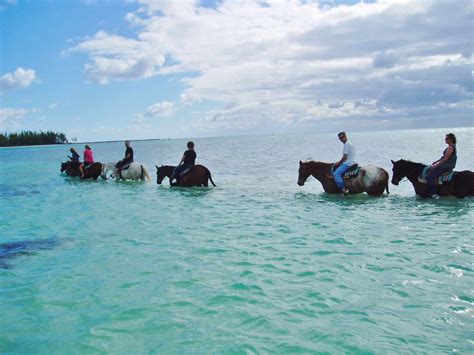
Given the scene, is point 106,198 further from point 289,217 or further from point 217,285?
point 217,285

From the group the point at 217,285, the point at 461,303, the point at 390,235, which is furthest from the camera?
the point at 390,235

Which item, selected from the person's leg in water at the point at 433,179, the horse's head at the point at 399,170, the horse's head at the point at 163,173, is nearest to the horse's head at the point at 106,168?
the horse's head at the point at 163,173

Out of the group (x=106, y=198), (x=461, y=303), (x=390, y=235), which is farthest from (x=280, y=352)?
(x=106, y=198)

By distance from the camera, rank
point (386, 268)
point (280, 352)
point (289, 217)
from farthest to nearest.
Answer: point (289, 217), point (386, 268), point (280, 352)

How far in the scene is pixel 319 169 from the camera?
16906 millimetres

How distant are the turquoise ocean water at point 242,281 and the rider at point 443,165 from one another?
134 centimetres

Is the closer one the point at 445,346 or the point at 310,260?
the point at 445,346

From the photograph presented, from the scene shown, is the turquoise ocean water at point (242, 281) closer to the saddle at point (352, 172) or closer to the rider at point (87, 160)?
the saddle at point (352, 172)

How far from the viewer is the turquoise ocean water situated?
16.3ft

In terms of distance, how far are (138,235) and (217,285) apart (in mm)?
4430

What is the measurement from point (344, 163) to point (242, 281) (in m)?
9.99

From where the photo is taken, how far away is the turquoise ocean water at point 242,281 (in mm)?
4965

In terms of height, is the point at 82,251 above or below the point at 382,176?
below

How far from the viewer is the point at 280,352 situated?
461cm
